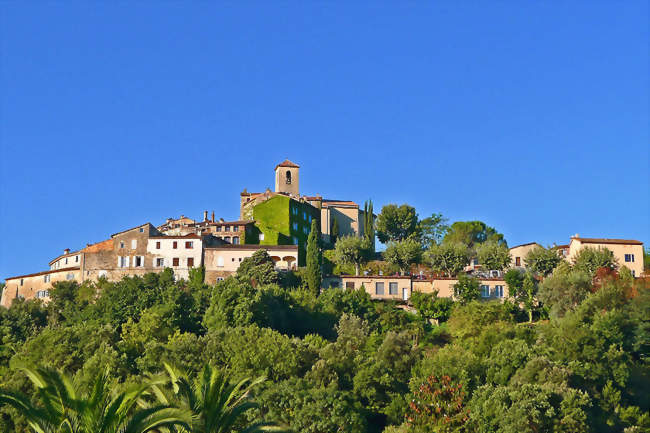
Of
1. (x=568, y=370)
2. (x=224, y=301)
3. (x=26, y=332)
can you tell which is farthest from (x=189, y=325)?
(x=568, y=370)

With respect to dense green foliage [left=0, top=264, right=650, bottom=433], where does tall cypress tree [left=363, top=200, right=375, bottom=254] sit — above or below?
above

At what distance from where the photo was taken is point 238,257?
281ft

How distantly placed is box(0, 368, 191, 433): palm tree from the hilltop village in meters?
59.1

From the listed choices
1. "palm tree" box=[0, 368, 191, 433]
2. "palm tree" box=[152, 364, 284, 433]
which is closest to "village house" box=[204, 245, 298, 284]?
"palm tree" box=[152, 364, 284, 433]

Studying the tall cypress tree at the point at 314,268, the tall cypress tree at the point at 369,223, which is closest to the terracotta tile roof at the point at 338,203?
the tall cypress tree at the point at 369,223

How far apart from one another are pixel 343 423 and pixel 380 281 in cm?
3253

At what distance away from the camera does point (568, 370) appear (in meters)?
58.9

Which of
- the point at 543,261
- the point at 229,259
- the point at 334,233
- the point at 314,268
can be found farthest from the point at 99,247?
the point at 543,261

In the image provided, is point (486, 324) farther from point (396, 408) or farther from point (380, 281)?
point (396, 408)

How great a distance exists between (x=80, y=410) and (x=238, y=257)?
207 ft

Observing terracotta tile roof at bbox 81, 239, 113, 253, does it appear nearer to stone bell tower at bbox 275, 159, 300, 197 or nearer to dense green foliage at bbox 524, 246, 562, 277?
stone bell tower at bbox 275, 159, 300, 197

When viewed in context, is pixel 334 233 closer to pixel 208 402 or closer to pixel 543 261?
pixel 543 261

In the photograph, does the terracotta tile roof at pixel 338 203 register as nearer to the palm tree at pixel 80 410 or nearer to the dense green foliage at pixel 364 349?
the dense green foliage at pixel 364 349

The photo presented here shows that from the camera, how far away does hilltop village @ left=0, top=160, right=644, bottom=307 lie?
8212 cm
